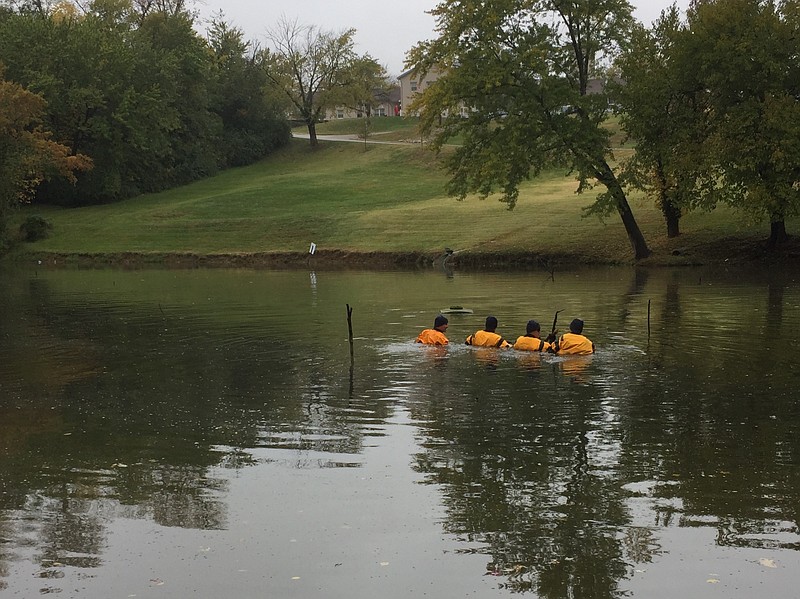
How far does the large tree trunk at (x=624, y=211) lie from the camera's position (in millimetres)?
47375

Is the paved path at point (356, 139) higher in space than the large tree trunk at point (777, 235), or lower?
higher

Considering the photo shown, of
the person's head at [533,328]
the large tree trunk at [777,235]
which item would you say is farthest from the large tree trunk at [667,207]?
the person's head at [533,328]

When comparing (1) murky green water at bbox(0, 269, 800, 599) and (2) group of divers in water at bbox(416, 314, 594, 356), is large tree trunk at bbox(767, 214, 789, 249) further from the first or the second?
(2) group of divers in water at bbox(416, 314, 594, 356)

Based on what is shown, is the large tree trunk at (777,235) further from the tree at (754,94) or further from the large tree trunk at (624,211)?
the large tree trunk at (624,211)

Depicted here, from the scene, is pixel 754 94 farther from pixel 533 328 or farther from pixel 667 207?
pixel 533 328

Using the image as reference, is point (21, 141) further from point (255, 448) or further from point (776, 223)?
point (255, 448)

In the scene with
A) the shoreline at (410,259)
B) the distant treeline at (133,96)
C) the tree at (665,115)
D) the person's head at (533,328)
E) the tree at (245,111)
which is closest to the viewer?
the person's head at (533,328)

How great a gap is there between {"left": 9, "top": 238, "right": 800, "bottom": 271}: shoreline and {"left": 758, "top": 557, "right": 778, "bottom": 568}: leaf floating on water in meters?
38.4

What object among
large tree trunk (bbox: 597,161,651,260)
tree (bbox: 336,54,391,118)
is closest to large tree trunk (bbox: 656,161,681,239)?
large tree trunk (bbox: 597,161,651,260)

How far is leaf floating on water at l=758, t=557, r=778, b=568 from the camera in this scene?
8977 millimetres

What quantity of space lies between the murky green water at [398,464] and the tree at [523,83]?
21.4 m

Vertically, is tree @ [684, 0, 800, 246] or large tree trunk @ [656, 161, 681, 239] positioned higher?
tree @ [684, 0, 800, 246]

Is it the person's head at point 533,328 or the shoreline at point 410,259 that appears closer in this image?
the person's head at point 533,328

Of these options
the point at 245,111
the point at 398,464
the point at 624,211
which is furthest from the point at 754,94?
the point at 245,111
